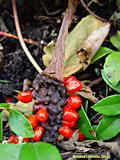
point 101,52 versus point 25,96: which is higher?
point 101,52

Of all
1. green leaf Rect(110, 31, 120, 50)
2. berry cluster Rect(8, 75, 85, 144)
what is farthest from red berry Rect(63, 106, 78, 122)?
green leaf Rect(110, 31, 120, 50)

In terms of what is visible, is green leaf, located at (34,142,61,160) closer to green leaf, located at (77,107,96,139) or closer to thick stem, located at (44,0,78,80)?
green leaf, located at (77,107,96,139)

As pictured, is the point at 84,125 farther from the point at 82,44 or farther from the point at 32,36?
the point at 32,36

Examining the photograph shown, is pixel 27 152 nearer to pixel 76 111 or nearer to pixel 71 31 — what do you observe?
pixel 76 111

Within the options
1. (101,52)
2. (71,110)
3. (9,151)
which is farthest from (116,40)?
(9,151)

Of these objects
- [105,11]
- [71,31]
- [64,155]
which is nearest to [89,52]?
[71,31]

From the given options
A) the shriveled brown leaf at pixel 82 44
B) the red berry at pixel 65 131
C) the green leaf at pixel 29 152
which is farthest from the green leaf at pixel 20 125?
the shriveled brown leaf at pixel 82 44
